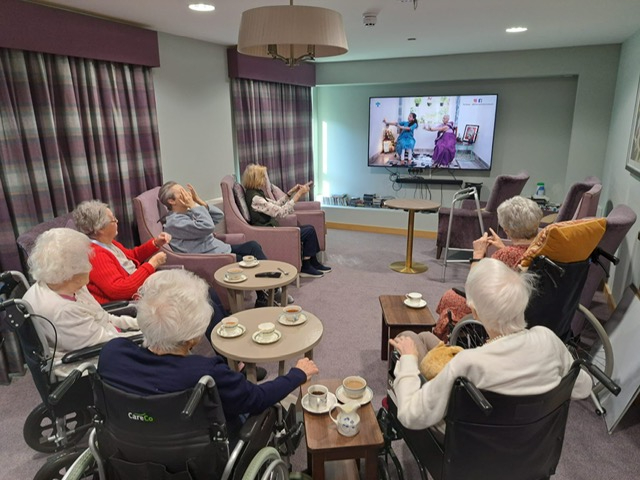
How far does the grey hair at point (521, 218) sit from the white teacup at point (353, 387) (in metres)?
1.33

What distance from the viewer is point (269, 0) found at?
2.79 metres

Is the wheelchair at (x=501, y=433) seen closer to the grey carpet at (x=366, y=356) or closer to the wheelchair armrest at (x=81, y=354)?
the grey carpet at (x=366, y=356)

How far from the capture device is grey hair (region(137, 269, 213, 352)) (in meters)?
1.29

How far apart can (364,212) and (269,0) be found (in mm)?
3712

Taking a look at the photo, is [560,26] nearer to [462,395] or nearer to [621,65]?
[621,65]

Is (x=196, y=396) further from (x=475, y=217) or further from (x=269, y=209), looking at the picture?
(x=475, y=217)

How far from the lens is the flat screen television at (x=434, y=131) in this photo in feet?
18.1

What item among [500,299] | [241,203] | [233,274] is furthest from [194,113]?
[500,299]

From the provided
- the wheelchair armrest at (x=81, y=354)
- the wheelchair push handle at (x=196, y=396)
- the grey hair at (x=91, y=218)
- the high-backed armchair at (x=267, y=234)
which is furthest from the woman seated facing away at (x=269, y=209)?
the wheelchair push handle at (x=196, y=396)

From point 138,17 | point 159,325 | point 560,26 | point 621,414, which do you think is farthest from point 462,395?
point 560,26

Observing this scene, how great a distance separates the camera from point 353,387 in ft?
5.61

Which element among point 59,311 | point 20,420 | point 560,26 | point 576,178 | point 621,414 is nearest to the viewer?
point 59,311

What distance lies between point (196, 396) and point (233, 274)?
1.76 meters

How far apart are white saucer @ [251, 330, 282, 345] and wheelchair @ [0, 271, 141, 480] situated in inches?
26.3
